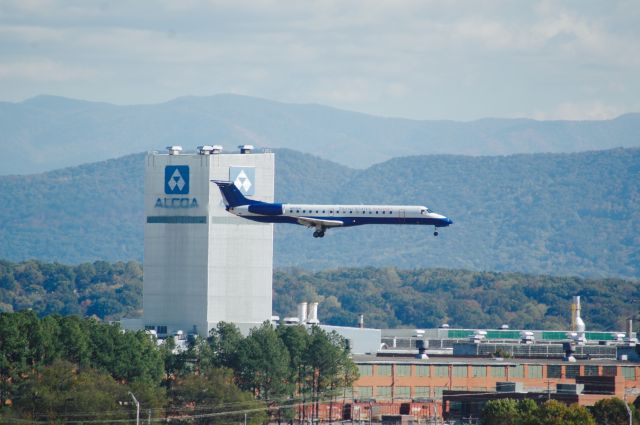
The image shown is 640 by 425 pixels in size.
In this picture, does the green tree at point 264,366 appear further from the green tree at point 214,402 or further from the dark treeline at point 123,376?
the green tree at point 214,402

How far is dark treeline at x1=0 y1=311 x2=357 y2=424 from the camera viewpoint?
159 m

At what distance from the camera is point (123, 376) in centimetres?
18138

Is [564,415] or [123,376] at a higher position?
[123,376]

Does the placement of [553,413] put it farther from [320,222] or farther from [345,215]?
[345,215]

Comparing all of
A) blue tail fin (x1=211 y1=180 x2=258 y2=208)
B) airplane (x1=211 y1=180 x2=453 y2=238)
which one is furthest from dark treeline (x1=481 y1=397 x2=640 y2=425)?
blue tail fin (x1=211 y1=180 x2=258 y2=208)

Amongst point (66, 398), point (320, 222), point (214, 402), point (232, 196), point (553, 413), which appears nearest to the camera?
point (553, 413)

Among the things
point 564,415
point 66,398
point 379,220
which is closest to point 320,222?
point 379,220

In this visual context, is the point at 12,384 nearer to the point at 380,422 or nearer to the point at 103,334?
the point at 103,334

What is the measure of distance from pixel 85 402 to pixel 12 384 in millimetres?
14564

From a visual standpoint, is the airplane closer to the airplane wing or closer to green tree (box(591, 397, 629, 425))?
the airplane wing

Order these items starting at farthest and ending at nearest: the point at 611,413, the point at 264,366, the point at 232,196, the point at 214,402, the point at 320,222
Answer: the point at 264,366 → the point at 232,196 → the point at 214,402 → the point at 320,222 → the point at 611,413

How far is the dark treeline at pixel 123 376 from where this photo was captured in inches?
6270

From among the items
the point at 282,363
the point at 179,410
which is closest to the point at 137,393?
the point at 179,410

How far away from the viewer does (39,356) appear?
175m
